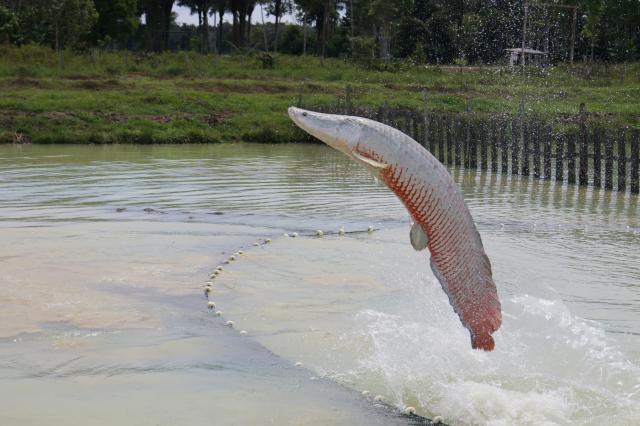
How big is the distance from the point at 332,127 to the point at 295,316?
3.63 m

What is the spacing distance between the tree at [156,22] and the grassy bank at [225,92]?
10.7 meters

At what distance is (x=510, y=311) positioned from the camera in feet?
27.1

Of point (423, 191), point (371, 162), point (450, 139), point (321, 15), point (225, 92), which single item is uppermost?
point (321, 15)

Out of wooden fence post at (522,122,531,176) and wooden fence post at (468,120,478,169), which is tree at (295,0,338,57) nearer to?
wooden fence post at (468,120,478,169)

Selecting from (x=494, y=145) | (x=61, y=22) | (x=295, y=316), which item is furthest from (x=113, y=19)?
(x=295, y=316)

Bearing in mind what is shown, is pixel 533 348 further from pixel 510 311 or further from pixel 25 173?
pixel 25 173

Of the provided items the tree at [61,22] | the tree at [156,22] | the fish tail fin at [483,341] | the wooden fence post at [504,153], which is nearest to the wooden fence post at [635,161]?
the wooden fence post at [504,153]

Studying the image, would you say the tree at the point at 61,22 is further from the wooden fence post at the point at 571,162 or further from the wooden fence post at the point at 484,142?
the wooden fence post at the point at 571,162

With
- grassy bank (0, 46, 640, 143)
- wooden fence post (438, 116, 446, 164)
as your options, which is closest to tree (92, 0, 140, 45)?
grassy bank (0, 46, 640, 143)

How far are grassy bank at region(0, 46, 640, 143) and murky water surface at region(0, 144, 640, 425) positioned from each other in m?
12.1

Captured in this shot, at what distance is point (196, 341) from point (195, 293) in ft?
4.90

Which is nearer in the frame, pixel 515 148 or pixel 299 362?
pixel 299 362

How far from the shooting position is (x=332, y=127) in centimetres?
453

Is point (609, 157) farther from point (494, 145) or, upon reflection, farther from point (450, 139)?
point (450, 139)
